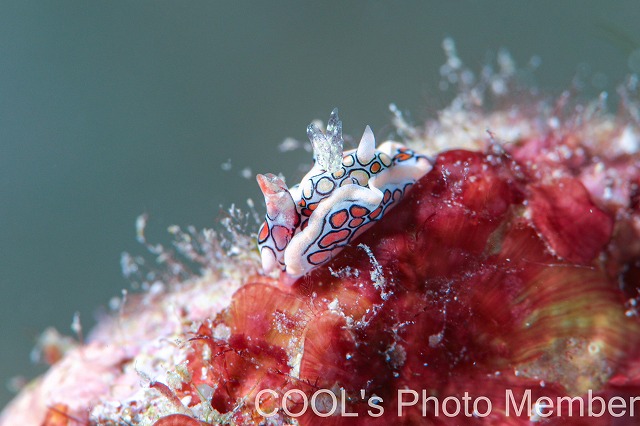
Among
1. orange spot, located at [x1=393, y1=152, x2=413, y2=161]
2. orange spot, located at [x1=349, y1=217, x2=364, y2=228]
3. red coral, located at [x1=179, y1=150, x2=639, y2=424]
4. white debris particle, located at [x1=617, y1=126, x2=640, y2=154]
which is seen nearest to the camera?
red coral, located at [x1=179, y1=150, x2=639, y2=424]

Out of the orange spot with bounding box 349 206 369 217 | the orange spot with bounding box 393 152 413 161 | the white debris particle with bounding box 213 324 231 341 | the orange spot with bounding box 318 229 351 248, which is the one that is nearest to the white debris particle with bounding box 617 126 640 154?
the orange spot with bounding box 393 152 413 161

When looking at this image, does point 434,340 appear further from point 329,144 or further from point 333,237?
point 329,144

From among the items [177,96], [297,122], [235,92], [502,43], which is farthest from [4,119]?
[502,43]

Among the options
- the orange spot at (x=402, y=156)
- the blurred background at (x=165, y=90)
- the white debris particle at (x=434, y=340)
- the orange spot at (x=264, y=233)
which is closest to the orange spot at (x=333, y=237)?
the orange spot at (x=264, y=233)

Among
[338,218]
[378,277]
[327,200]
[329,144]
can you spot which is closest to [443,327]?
[378,277]

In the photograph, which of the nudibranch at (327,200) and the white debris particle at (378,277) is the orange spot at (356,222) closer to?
the nudibranch at (327,200)

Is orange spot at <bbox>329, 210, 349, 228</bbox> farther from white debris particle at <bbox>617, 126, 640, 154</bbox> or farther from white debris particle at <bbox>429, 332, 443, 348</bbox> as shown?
white debris particle at <bbox>617, 126, 640, 154</bbox>

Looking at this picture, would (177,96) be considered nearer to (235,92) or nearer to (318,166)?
(235,92)
